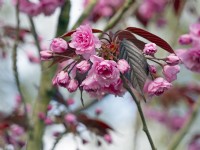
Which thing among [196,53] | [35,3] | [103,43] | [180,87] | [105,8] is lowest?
[180,87]

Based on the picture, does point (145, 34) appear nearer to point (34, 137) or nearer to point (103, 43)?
point (103, 43)

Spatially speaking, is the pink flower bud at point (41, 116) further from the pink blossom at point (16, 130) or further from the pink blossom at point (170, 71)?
the pink blossom at point (170, 71)

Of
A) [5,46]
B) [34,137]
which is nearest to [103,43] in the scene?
[34,137]

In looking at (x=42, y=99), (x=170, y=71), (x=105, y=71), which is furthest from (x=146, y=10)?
(x=105, y=71)

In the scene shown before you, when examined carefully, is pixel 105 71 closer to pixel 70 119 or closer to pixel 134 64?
pixel 134 64

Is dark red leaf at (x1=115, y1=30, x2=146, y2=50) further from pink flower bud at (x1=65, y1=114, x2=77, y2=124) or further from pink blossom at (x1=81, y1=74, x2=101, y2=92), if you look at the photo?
pink flower bud at (x1=65, y1=114, x2=77, y2=124)

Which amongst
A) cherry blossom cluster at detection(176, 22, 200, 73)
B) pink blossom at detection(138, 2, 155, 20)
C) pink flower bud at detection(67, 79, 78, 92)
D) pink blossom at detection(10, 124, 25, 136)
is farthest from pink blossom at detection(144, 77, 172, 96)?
pink blossom at detection(138, 2, 155, 20)
